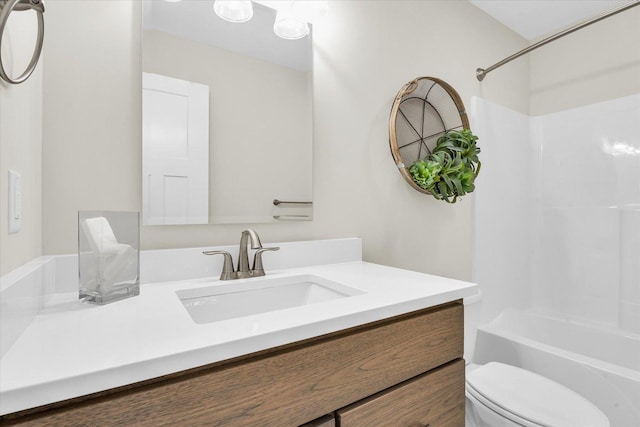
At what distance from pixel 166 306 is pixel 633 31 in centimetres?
279

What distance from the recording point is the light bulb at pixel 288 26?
1.23 m

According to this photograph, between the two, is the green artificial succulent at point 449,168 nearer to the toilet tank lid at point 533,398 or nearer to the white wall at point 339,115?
the white wall at point 339,115

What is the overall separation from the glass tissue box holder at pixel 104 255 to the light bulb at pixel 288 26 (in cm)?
86

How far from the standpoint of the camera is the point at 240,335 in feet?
1.85

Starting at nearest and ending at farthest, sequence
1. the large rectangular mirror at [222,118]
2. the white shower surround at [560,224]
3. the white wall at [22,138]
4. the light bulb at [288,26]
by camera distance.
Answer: the white wall at [22,138], the large rectangular mirror at [222,118], the light bulb at [288,26], the white shower surround at [560,224]

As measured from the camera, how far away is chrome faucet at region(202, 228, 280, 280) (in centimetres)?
103

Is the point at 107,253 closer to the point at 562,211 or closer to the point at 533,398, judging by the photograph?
the point at 533,398

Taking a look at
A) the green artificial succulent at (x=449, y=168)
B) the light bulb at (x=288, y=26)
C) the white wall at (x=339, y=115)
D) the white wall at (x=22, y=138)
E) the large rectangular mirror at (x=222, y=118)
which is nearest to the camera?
the white wall at (x=22, y=138)

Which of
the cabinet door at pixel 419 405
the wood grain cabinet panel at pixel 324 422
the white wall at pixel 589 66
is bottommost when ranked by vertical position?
the cabinet door at pixel 419 405

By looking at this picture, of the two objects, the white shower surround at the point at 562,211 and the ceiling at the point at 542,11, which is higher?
the ceiling at the point at 542,11

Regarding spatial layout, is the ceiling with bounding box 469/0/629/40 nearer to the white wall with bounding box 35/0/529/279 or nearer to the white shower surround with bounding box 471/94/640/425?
the white wall with bounding box 35/0/529/279

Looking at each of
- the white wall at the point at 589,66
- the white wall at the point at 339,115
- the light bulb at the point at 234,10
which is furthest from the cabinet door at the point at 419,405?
the white wall at the point at 589,66

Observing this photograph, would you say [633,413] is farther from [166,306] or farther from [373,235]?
[166,306]

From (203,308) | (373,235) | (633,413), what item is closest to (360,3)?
(373,235)
